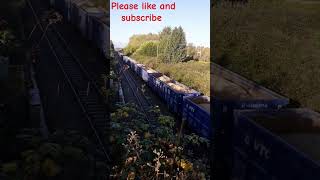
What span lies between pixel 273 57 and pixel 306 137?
1650 centimetres

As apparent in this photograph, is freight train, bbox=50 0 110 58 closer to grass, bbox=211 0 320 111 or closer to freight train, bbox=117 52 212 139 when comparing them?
freight train, bbox=117 52 212 139

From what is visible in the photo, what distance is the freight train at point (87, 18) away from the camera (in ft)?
45.6

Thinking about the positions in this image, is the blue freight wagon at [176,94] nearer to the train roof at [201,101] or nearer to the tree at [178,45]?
the train roof at [201,101]

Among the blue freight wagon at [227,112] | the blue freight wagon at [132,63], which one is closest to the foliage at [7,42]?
the blue freight wagon at [132,63]

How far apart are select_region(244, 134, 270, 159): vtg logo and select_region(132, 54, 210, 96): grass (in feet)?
10.1

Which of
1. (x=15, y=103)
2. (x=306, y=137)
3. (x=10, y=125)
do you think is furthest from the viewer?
(x=15, y=103)

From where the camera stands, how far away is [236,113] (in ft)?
40.9

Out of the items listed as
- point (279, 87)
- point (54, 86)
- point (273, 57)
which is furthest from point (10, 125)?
point (273, 57)

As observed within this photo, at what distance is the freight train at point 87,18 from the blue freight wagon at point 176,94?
315 centimetres

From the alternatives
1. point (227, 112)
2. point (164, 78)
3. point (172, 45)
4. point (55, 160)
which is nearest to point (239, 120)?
point (227, 112)

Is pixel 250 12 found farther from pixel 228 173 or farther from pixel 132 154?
pixel 132 154

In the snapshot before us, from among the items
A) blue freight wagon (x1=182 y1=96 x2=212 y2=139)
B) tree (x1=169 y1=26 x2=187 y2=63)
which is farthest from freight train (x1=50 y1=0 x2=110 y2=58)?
blue freight wagon (x1=182 y1=96 x2=212 y2=139)

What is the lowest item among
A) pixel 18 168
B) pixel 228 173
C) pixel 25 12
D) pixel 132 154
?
pixel 228 173

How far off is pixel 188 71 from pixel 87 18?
4.34 metres
